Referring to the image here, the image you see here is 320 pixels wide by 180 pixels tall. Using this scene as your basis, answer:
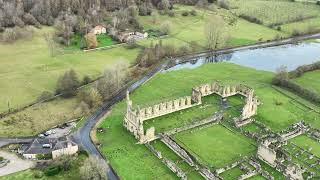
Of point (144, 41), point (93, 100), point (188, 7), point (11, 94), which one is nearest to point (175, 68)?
point (144, 41)

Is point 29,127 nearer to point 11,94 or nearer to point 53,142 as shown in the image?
point 53,142

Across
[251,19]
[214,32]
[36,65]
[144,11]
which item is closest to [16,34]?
[36,65]

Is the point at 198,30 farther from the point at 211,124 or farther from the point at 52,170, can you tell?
the point at 52,170

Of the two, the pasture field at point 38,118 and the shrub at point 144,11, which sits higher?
the shrub at point 144,11

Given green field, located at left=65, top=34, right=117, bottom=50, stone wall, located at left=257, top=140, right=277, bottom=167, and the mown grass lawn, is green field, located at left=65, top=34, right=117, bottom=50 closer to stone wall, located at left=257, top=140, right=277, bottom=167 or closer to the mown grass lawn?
the mown grass lawn

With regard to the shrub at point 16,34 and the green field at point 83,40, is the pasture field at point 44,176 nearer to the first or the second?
the green field at point 83,40

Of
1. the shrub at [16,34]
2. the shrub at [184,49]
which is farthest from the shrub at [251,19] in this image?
the shrub at [16,34]
